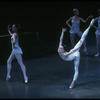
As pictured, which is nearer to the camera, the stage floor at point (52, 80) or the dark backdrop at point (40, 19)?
the stage floor at point (52, 80)

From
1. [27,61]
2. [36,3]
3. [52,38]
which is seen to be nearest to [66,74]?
[27,61]

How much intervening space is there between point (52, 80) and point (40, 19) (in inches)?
360

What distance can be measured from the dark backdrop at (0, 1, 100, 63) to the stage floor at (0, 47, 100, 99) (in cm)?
268

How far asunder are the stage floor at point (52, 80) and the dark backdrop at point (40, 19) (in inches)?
105

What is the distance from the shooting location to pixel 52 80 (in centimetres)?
920

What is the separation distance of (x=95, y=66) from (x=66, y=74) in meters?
1.32

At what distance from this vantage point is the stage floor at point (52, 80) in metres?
7.86

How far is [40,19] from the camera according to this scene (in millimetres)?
17922

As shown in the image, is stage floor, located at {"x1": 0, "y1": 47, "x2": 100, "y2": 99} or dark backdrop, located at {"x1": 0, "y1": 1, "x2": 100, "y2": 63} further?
dark backdrop, located at {"x1": 0, "y1": 1, "x2": 100, "y2": 63}

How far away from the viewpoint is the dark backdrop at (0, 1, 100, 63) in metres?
15.2

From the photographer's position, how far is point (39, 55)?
12750 mm

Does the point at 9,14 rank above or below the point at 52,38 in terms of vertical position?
above

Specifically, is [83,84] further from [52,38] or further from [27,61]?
[52,38]

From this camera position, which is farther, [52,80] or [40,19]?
[40,19]
